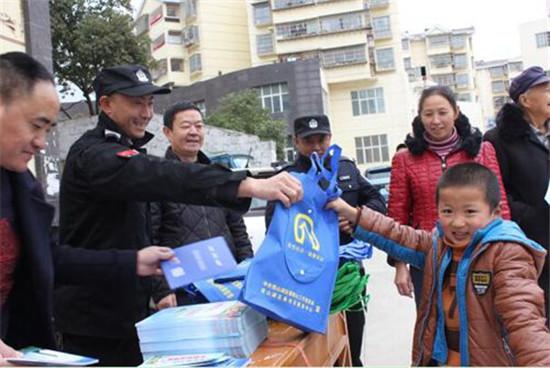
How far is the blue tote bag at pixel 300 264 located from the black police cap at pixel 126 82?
0.67 metres

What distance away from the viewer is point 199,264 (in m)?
1.48

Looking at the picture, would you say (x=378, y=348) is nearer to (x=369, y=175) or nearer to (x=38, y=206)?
(x=38, y=206)

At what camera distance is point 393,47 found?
33.3 metres

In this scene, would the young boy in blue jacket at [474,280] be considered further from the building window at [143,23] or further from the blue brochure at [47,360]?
the building window at [143,23]

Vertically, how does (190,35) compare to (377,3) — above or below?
above

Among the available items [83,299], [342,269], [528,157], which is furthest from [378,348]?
[83,299]

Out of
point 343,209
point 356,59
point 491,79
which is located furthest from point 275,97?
point 491,79

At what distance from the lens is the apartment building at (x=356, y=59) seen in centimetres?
3269

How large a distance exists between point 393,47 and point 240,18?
35.1ft

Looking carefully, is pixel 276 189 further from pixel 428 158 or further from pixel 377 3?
pixel 377 3

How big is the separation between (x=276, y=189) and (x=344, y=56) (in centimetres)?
3250

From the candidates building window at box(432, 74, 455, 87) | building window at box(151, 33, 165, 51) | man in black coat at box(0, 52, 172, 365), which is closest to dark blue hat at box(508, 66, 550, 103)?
man in black coat at box(0, 52, 172, 365)

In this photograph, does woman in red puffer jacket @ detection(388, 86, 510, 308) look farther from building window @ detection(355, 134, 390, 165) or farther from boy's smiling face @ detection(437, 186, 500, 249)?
building window @ detection(355, 134, 390, 165)

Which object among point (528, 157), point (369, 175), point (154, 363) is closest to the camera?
point (154, 363)
